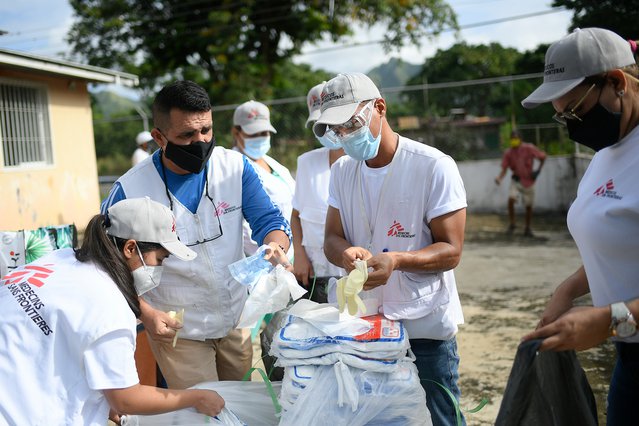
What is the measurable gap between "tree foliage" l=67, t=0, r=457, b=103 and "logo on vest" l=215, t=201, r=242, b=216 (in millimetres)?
16301

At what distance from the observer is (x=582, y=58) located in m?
1.83

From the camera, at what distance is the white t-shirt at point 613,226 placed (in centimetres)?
178

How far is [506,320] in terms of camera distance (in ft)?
19.7

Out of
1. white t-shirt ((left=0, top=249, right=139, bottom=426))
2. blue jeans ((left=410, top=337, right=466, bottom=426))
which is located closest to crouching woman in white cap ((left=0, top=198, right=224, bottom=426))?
white t-shirt ((left=0, top=249, right=139, bottom=426))

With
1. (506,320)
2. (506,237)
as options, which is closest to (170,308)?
(506,320)

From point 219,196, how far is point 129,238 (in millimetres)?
750

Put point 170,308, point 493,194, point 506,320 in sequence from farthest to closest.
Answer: point 493,194 < point 506,320 < point 170,308

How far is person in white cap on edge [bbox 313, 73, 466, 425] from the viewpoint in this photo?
2338 millimetres

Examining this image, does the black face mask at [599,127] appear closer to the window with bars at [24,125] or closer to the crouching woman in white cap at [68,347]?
the crouching woman in white cap at [68,347]

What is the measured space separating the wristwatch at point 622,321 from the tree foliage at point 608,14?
15412 mm

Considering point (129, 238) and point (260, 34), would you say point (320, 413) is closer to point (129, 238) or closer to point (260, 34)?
point (129, 238)

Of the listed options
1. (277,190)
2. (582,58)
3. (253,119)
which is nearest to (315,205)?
(277,190)

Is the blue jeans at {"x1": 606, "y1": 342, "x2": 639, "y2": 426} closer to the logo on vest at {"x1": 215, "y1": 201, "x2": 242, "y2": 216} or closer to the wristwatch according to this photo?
the wristwatch

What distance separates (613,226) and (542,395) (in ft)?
1.83
